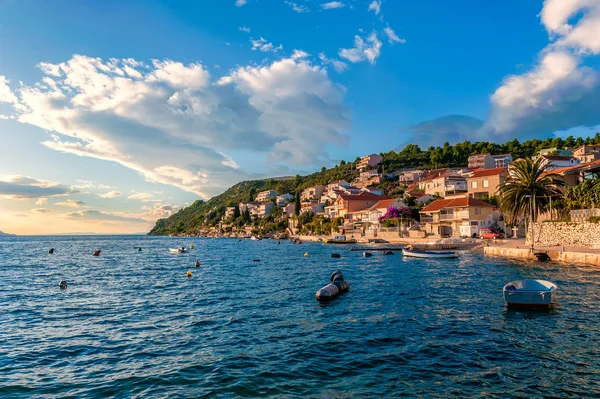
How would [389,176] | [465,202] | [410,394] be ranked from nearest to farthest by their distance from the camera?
[410,394]
[465,202]
[389,176]

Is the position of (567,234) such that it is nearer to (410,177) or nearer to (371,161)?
(410,177)

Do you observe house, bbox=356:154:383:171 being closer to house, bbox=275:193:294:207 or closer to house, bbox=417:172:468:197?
house, bbox=275:193:294:207

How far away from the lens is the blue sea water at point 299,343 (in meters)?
11.1

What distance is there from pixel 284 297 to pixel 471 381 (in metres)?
15.2

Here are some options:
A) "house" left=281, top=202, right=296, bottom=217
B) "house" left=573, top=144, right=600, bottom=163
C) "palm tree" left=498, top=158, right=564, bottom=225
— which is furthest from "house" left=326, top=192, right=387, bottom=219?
"palm tree" left=498, top=158, right=564, bottom=225

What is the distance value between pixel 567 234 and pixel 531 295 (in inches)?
→ 1311

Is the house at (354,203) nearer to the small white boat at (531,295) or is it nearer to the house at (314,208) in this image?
the house at (314,208)

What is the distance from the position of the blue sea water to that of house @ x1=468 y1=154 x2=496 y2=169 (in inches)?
3996

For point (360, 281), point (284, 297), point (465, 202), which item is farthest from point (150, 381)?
point (465, 202)

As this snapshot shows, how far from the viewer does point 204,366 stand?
12.8 metres

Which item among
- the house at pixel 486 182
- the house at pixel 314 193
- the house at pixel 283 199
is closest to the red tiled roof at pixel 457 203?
the house at pixel 486 182

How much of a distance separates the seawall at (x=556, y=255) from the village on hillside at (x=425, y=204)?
7.37 metres

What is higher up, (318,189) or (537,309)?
(318,189)

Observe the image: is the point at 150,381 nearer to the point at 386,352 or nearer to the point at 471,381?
the point at 386,352
